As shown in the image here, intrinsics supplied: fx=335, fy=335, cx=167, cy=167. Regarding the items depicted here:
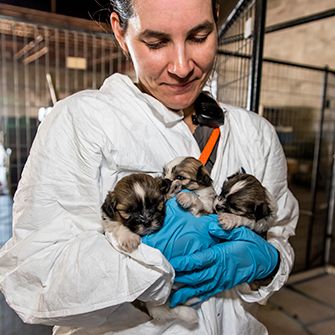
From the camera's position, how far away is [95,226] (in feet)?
2.99

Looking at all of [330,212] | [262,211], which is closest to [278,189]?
[262,211]

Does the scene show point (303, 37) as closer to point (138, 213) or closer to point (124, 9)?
point (124, 9)

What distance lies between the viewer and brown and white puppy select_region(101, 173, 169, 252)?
0.92 metres

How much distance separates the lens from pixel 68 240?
2.80 ft

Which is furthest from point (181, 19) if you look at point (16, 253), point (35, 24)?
point (35, 24)

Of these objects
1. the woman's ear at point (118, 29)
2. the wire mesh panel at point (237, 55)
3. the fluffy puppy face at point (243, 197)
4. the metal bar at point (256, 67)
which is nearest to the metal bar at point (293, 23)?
the wire mesh panel at point (237, 55)

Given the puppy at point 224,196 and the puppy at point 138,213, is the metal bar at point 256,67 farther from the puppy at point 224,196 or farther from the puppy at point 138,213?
the puppy at point 138,213

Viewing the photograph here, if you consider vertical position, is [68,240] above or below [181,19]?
below

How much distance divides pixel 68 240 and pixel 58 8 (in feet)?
9.86

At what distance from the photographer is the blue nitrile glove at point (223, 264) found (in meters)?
0.93

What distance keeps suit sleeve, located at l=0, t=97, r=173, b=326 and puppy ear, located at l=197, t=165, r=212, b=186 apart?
0.29 meters

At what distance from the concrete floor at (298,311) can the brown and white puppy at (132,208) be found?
1953 mm

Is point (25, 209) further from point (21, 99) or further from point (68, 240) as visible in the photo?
point (21, 99)

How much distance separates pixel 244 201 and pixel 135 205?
14.2 inches
